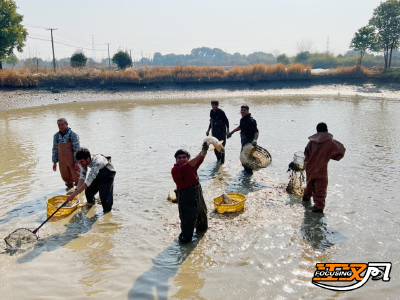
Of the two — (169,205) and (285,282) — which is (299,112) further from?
(285,282)

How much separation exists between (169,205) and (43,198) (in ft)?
8.85

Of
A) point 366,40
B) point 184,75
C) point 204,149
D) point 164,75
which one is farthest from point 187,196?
point 366,40

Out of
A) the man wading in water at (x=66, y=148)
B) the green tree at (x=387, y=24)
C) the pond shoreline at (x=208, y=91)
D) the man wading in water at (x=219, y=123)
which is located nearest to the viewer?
the man wading in water at (x=66, y=148)

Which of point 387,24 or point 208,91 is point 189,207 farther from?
point 387,24

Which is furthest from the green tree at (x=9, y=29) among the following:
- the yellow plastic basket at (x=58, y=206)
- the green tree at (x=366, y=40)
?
the green tree at (x=366, y=40)

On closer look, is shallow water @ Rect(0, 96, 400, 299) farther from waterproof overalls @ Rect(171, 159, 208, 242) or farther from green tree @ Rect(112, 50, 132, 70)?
green tree @ Rect(112, 50, 132, 70)

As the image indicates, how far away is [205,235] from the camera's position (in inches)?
197

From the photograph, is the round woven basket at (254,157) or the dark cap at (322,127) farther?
the round woven basket at (254,157)

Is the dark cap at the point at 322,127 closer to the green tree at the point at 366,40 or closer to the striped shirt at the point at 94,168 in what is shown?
the striped shirt at the point at 94,168

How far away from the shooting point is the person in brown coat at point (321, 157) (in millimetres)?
5574

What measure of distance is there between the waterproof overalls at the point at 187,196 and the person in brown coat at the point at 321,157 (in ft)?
7.37

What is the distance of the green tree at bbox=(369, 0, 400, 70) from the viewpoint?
109 feet

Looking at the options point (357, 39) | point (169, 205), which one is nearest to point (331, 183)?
point (169, 205)

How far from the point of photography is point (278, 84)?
1222 inches
